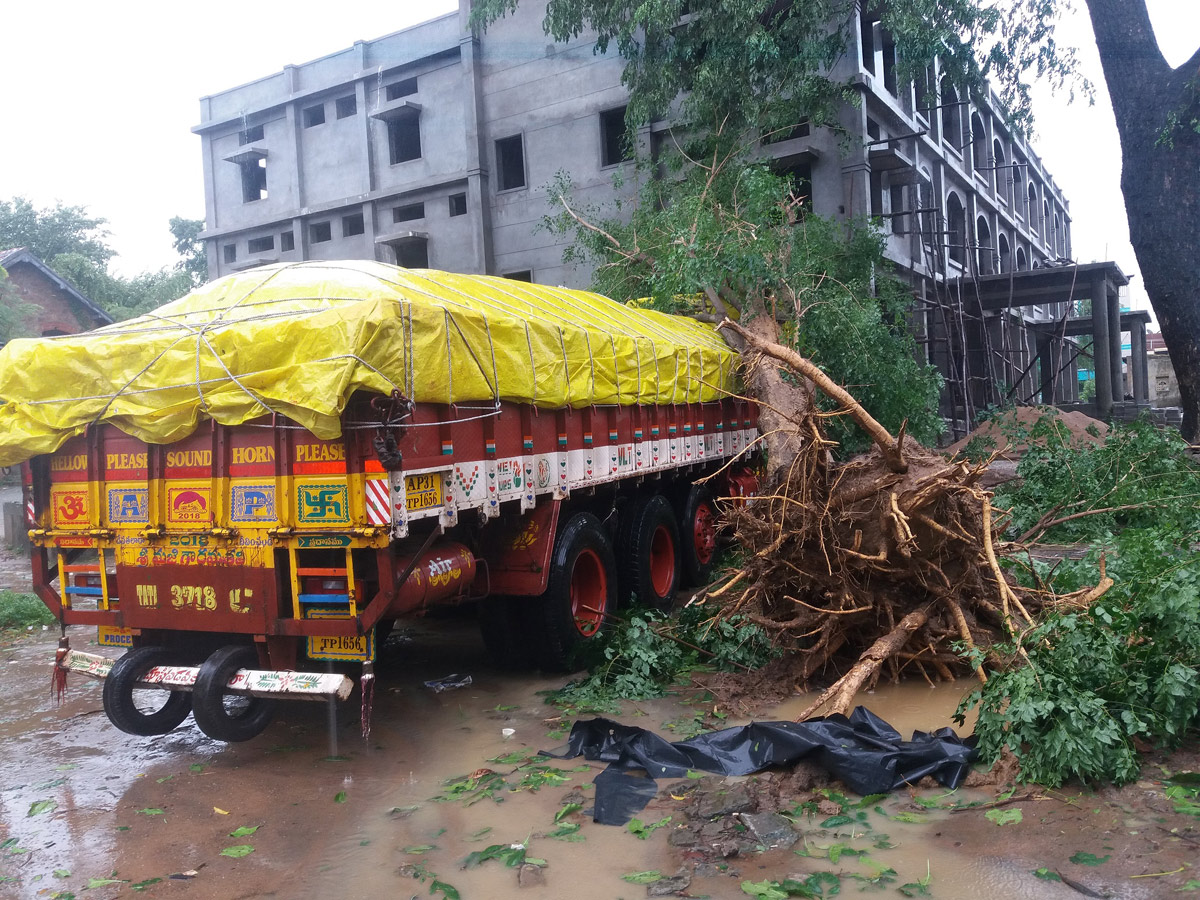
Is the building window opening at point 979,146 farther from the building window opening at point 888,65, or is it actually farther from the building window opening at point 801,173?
the building window opening at point 801,173

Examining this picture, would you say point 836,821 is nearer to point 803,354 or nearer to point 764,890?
point 764,890

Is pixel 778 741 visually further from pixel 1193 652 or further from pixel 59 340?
pixel 59 340

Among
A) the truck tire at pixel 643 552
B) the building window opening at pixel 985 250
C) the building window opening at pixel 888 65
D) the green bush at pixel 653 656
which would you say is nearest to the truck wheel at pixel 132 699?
the green bush at pixel 653 656

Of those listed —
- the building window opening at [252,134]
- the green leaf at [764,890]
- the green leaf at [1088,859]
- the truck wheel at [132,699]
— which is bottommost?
the green leaf at [764,890]

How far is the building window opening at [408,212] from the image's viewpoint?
82.3 feet

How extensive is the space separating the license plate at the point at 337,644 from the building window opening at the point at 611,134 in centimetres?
1819

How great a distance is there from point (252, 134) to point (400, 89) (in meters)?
5.67

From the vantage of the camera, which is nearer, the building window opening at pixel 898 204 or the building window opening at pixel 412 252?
the building window opening at pixel 898 204

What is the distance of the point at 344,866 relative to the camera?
13.1ft

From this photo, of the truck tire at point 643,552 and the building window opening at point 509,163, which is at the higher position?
the building window opening at point 509,163

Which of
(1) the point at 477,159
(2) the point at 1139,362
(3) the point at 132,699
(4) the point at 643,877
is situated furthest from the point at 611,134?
(2) the point at 1139,362

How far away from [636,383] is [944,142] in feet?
66.4

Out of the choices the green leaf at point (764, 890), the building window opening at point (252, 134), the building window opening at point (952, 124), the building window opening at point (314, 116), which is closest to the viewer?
the green leaf at point (764, 890)

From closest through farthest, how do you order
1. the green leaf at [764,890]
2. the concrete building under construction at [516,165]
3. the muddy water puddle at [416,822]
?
the green leaf at [764,890] < the muddy water puddle at [416,822] < the concrete building under construction at [516,165]
